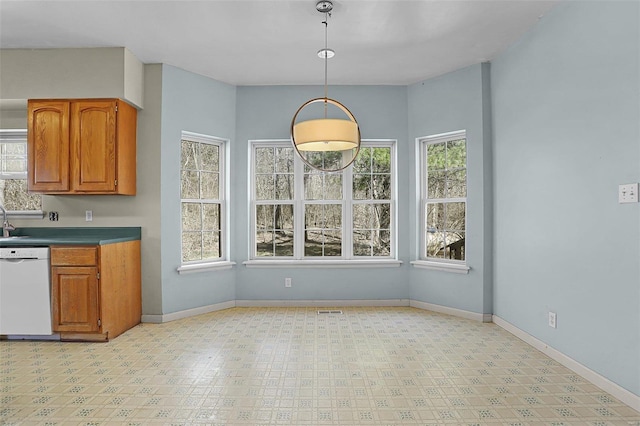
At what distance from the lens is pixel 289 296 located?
4914 mm

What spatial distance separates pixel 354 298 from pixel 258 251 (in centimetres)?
136

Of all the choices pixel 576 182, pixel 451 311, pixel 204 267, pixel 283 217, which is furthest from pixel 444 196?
pixel 204 267

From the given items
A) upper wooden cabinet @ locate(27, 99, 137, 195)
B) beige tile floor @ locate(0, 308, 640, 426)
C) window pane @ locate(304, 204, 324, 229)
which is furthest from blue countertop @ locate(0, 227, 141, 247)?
window pane @ locate(304, 204, 324, 229)

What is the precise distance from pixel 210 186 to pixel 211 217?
381mm

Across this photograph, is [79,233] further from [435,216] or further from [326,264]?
[435,216]

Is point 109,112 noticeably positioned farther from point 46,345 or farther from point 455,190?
point 455,190

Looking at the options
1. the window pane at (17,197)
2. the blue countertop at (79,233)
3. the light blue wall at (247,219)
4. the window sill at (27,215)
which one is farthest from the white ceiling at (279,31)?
the blue countertop at (79,233)

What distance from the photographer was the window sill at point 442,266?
436cm

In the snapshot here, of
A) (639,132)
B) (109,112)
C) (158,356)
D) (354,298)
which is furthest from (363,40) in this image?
→ (158,356)

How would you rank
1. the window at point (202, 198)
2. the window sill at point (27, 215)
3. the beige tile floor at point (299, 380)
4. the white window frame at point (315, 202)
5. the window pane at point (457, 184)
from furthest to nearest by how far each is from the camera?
the white window frame at point (315, 202) → the window at point (202, 198) → the window pane at point (457, 184) → the window sill at point (27, 215) → the beige tile floor at point (299, 380)

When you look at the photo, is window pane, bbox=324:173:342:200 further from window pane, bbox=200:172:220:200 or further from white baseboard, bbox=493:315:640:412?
white baseboard, bbox=493:315:640:412

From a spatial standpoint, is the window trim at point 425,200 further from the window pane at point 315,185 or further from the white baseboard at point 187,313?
the white baseboard at point 187,313

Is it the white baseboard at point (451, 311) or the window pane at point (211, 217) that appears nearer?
the white baseboard at point (451, 311)

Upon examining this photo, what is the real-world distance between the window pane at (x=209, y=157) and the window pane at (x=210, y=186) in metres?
0.07
